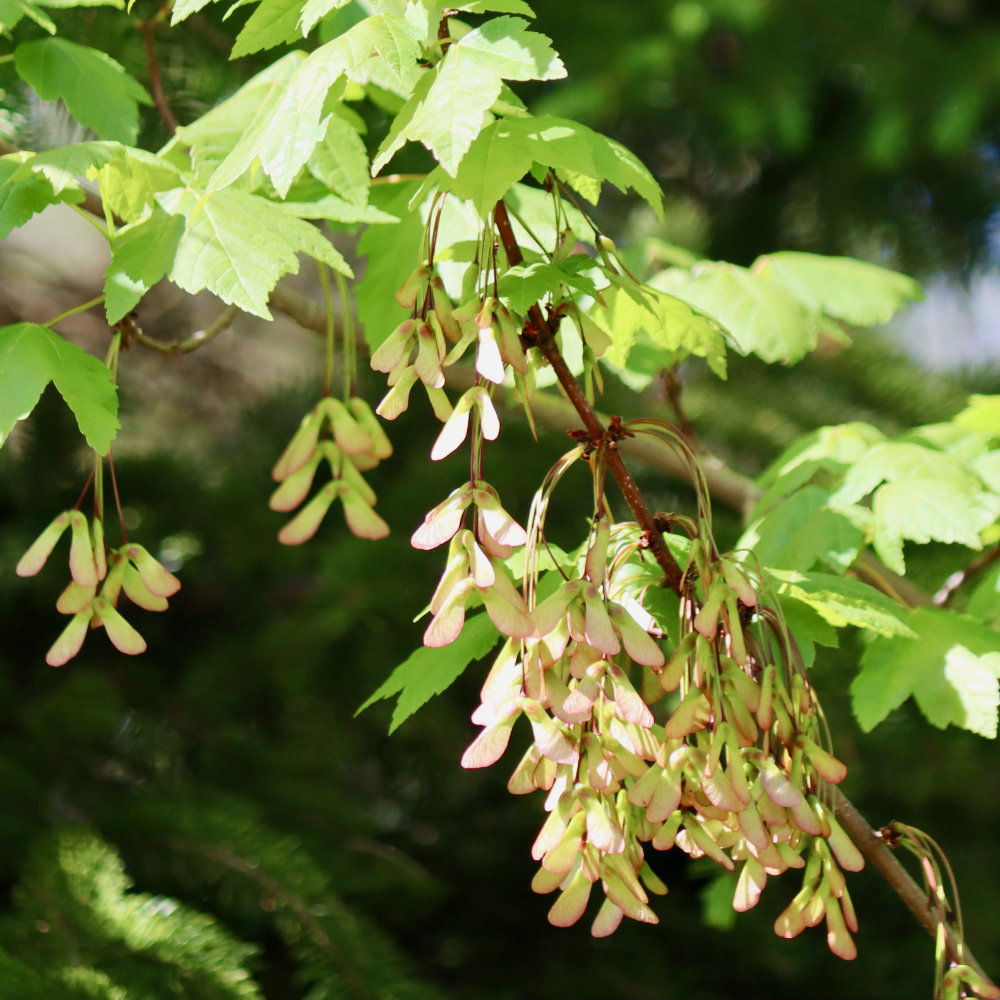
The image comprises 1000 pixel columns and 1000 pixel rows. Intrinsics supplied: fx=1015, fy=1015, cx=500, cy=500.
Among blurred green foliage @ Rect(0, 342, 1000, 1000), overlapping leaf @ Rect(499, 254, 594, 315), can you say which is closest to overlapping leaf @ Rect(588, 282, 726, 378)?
overlapping leaf @ Rect(499, 254, 594, 315)

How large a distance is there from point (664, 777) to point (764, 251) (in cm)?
189

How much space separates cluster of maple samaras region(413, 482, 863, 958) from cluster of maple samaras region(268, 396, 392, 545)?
0.25 meters

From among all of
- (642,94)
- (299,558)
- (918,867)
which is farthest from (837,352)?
(299,558)

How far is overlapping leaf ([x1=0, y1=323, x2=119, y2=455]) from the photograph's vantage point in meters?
0.73

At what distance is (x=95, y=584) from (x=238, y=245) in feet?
0.91

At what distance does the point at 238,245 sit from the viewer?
2.41ft

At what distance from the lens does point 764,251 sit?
229 centimetres

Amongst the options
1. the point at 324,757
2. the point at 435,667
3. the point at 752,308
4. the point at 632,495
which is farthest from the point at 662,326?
the point at 324,757

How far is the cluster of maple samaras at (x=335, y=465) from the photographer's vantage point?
84cm

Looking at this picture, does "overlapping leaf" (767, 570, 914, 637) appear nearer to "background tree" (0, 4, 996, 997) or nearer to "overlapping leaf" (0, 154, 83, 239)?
"background tree" (0, 4, 996, 997)

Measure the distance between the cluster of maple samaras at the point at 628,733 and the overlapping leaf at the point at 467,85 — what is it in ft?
0.66

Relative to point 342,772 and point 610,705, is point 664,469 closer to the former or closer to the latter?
point 610,705

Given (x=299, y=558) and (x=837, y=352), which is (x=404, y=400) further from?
Answer: (x=837, y=352)

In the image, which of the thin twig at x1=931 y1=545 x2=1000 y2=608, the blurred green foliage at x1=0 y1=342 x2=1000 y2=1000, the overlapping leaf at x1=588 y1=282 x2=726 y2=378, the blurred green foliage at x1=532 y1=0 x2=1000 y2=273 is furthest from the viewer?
the blurred green foliage at x1=532 y1=0 x2=1000 y2=273
